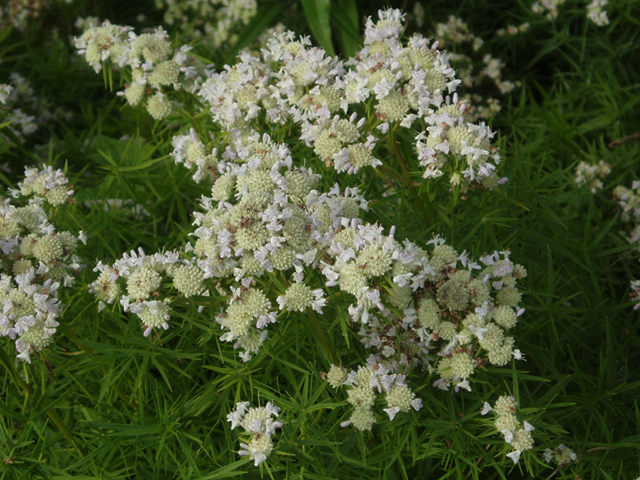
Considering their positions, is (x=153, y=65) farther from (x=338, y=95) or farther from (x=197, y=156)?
(x=338, y=95)

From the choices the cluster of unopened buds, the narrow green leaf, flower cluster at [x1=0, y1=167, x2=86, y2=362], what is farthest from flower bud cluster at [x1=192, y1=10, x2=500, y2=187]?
the narrow green leaf

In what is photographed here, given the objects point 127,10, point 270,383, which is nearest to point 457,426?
point 270,383

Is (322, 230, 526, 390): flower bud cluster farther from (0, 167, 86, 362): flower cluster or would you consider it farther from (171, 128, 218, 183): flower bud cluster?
(0, 167, 86, 362): flower cluster

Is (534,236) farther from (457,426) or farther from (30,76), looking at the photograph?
(30,76)

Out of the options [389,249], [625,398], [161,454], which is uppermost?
[389,249]

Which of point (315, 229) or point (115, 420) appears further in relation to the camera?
point (115, 420)

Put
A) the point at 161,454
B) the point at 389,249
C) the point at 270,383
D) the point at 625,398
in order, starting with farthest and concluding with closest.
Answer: the point at 625,398 → the point at 270,383 → the point at 161,454 → the point at 389,249

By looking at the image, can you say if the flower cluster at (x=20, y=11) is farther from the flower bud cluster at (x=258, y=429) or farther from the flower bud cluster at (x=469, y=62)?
the flower bud cluster at (x=258, y=429)

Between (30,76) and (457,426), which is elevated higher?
(30,76)
